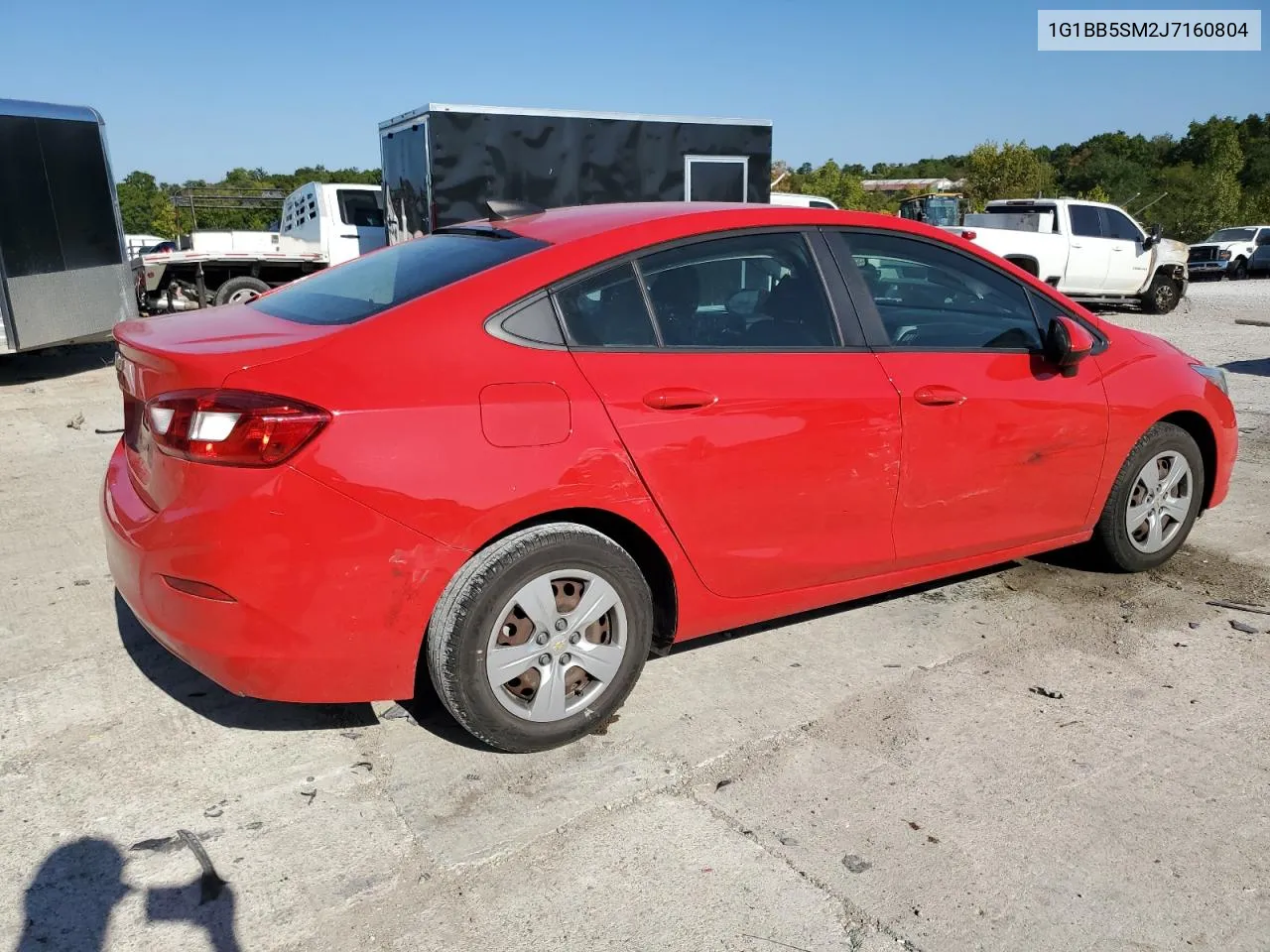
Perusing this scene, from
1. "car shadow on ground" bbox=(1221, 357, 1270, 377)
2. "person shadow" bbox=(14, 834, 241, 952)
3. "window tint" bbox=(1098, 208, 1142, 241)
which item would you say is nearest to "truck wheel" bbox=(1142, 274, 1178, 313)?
"window tint" bbox=(1098, 208, 1142, 241)

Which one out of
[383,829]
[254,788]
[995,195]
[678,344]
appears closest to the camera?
[383,829]

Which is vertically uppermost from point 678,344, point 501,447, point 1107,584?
point 678,344

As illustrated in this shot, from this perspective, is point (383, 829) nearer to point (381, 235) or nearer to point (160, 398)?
point (160, 398)

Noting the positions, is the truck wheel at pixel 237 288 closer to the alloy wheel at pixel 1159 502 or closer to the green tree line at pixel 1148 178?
the alloy wheel at pixel 1159 502

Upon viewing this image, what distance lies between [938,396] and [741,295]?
81 cm

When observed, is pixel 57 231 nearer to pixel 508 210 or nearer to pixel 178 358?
pixel 508 210

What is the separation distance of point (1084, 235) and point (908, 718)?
605 inches

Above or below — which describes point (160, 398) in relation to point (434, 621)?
above

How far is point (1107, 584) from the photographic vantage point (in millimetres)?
4598

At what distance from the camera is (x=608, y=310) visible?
10.5 feet

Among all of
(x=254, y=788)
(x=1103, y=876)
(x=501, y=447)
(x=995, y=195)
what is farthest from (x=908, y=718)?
(x=995, y=195)

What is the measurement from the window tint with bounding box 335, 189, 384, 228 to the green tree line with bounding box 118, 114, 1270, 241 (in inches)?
1078

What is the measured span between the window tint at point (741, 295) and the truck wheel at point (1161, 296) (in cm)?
1654

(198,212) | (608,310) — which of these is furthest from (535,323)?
(198,212)
